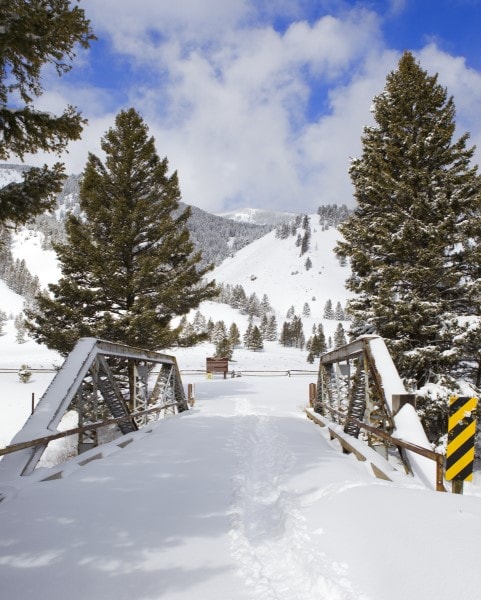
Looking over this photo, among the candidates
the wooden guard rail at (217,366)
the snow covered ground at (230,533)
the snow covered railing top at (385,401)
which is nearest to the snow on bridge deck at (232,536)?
the snow covered ground at (230,533)

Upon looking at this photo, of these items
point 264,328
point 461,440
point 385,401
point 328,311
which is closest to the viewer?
point 461,440

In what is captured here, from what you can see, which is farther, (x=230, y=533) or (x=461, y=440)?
(x=461, y=440)

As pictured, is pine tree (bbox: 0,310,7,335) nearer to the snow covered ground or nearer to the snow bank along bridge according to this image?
the snow bank along bridge

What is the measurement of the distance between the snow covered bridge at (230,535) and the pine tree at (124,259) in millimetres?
9885

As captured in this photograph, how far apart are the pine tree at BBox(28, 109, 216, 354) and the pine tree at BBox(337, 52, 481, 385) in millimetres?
7945

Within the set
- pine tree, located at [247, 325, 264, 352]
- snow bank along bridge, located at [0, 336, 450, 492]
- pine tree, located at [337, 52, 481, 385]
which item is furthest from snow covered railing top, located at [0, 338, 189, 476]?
pine tree, located at [247, 325, 264, 352]

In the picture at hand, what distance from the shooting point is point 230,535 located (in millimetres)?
3934

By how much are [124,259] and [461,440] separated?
48.6ft

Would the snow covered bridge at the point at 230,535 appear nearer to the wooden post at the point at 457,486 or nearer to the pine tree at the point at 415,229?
the wooden post at the point at 457,486

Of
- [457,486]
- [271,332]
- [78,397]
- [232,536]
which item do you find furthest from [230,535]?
[271,332]

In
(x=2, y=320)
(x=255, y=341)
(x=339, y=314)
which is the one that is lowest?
(x=255, y=341)

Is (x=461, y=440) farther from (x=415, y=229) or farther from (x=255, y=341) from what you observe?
(x=255, y=341)

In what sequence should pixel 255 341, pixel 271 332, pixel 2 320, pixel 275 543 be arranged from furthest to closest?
pixel 271 332
pixel 2 320
pixel 255 341
pixel 275 543

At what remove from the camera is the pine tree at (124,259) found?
1538cm
